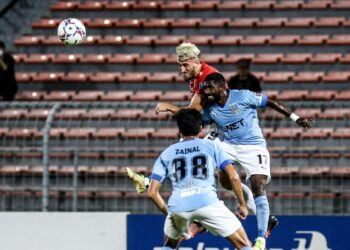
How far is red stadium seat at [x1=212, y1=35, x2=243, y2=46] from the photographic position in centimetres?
1928

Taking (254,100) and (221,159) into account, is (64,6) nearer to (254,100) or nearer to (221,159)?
(254,100)

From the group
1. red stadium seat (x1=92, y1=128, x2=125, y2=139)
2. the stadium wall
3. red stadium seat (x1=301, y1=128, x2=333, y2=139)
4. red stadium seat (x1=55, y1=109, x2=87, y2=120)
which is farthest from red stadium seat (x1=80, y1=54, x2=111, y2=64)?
the stadium wall

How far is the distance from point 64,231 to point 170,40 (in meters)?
6.45

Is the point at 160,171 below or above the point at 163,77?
below

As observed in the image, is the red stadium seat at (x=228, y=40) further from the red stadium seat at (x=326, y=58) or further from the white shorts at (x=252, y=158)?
the white shorts at (x=252, y=158)

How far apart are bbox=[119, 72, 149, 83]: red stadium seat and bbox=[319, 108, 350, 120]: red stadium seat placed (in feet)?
14.9

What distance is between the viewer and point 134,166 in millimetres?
14805

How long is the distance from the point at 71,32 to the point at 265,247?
3414mm

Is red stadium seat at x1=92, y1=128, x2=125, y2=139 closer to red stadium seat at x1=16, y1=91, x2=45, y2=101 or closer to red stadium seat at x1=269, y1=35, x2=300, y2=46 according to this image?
red stadium seat at x1=16, y1=91, x2=45, y2=101

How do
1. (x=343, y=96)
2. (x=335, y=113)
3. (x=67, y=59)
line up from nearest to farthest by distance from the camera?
(x=335, y=113), (x=343, y=96), (x=67, y=59)

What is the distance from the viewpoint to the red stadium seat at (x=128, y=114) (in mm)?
14651

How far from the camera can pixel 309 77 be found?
18516 millimetres

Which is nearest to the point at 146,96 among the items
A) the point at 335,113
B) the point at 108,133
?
the point at 108,133

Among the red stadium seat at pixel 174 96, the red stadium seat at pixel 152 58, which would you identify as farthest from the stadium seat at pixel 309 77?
the red stadium seat at pixel 152 58
